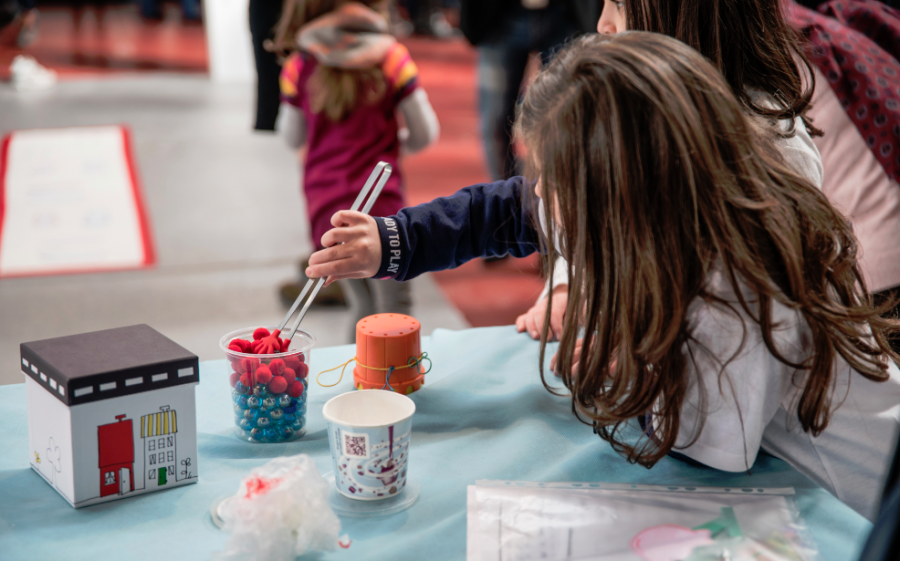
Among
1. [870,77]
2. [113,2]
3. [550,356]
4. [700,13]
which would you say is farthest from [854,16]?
[113,2]

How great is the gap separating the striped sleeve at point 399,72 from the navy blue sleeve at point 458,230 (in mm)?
1039

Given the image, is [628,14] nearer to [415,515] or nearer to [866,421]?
[866,421]

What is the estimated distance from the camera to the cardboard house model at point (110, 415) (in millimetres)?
710

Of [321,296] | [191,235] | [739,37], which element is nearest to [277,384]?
[739,37]

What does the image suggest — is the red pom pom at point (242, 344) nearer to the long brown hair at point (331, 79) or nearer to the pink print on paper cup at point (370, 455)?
the pink print on paper cup at point (370, 455)

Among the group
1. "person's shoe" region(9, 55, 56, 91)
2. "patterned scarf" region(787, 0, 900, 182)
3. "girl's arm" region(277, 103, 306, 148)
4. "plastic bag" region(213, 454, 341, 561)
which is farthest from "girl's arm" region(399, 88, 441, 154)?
"person's shoe" region(9, 55, 56, 91)

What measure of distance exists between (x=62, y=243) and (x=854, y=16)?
8.47ft

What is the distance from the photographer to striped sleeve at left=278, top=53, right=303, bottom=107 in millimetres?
2047

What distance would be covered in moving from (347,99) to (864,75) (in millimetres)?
1164

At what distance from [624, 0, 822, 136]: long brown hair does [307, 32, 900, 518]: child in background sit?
0.18 m

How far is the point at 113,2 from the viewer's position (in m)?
8.18

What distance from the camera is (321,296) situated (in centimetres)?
255

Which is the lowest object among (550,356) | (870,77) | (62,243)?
(62,243)

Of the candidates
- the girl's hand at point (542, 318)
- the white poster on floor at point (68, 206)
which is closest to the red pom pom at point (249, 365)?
the girl's hand at point (542, 318)
